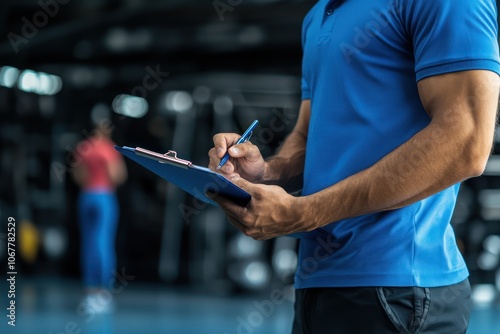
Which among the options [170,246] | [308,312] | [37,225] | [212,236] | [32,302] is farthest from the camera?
[37,225]

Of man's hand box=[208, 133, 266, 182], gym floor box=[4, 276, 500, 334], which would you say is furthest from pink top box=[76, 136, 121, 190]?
man's hand box=[208, 133, 266, 182]

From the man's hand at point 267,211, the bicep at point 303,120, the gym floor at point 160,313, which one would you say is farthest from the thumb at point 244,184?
the gym floor at point 160,313

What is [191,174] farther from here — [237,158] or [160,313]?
[160,313]

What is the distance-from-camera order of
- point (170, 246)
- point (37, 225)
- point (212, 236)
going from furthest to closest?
point (37, 225)
point (170, 246)
point (212, 236)

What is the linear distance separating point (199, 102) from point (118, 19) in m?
1.21

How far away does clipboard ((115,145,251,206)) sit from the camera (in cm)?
106

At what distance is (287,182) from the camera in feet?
4.69

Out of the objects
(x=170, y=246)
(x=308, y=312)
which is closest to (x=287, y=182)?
(x=308, y=312)

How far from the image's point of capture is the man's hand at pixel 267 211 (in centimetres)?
110

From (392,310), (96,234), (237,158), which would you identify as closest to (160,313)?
(96,234)

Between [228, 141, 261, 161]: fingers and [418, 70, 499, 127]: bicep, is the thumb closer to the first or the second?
[228, 141, 261, 161]: fingers

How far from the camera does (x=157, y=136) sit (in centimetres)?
841

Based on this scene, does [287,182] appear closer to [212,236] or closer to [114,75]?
[212,236]

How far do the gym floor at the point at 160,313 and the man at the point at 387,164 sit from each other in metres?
3.87
